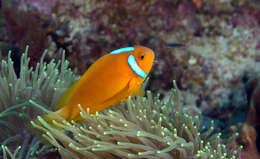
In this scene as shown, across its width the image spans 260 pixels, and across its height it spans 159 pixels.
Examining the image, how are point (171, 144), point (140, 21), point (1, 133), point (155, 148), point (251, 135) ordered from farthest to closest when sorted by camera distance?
point (140, 21) → point (251, 135) → point (1, 133) → point (155, 148) → point (171, 144)

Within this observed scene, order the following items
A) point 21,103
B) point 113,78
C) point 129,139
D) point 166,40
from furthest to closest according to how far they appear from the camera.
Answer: point 166,40, point 21,103, point 129,139, point 113,78

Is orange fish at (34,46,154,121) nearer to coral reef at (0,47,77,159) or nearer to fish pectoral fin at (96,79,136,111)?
fish pectoral fin at (96,79,136,111)

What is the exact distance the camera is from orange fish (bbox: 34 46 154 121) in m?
1.69

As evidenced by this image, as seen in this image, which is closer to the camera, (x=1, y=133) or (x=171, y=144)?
(x=171, y=144)

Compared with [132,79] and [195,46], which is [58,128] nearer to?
[132,79]

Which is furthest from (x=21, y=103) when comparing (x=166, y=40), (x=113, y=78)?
(x=166, y=40)

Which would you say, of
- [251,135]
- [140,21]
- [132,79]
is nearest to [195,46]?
[140,21]

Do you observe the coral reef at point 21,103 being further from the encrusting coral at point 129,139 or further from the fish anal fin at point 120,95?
the fish anal fin at point 120,95

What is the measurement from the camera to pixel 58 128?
1.79 m

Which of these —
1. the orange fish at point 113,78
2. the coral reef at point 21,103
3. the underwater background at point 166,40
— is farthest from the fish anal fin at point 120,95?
the underwater background at point 166,40

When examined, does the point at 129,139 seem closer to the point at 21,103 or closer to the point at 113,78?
the point at 113,78

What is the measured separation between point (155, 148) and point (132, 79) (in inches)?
20.5

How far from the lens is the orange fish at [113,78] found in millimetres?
1687

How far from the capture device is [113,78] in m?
1.70
